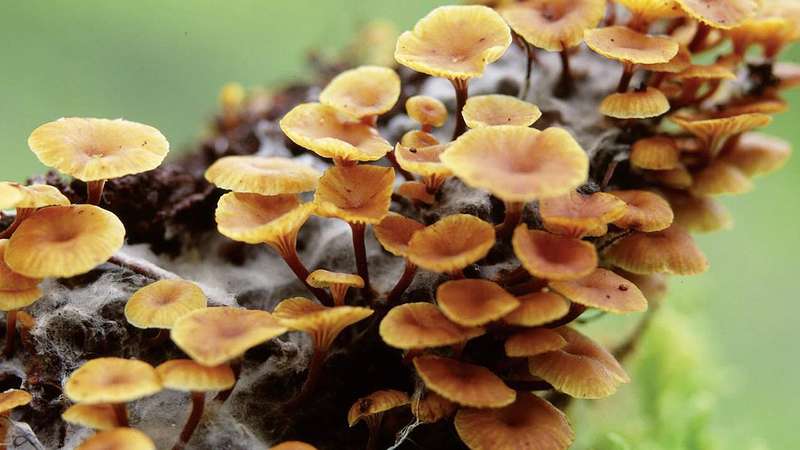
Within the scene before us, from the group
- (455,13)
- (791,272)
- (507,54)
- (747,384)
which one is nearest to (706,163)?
(507,54)

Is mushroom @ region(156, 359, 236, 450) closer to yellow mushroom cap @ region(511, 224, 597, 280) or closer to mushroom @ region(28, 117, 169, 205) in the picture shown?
mushroom @ region(28, 117, 169, 205)

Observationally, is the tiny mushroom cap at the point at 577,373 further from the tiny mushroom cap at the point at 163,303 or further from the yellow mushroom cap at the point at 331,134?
the tiny mushroom cap at the point at 163,303

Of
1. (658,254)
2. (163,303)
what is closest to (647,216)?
(658,254)

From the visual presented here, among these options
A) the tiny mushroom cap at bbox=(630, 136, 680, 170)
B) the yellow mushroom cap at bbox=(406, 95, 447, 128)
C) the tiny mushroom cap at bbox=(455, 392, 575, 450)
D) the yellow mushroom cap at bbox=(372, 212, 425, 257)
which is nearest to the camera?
the tiny mushroom cap at bbox=(455, 392, 575, 450)

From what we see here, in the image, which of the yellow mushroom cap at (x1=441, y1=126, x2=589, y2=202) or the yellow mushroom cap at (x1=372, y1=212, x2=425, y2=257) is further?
the yellow mushroom cap at (x1=372, y1=212, x2=425, y2=257)

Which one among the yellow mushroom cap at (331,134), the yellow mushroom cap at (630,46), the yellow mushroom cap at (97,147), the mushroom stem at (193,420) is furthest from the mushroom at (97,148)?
the yellow mushroom cap at (630,46)

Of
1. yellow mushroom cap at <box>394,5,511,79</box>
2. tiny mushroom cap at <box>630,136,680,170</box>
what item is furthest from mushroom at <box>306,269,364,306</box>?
tiny mushroom cap at <box>630,136,680,170</box>
